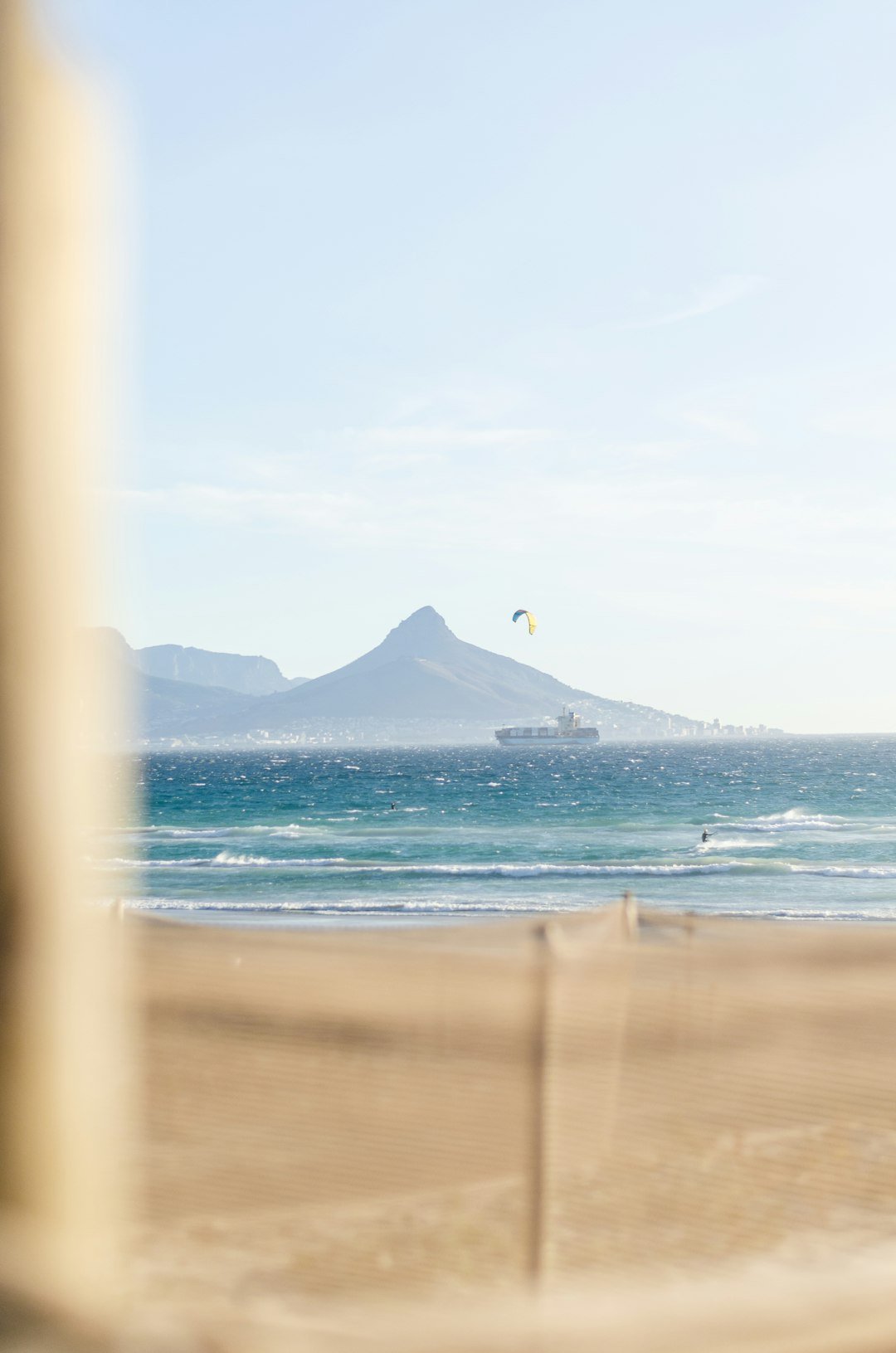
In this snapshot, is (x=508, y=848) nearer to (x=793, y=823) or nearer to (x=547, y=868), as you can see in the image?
(x=547, y=868)

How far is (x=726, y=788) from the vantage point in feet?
241

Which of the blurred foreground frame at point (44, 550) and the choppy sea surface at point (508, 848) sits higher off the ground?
the blurred foreground frame at point (44, 550)

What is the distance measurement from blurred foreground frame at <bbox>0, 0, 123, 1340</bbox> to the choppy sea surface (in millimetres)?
663

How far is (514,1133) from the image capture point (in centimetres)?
330

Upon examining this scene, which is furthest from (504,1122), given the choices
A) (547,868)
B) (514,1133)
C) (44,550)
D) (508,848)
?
(508,848)

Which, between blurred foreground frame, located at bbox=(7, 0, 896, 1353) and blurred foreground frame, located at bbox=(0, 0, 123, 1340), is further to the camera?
blurred foreground frame, located at bbox=(7, 0, 896, 1353)

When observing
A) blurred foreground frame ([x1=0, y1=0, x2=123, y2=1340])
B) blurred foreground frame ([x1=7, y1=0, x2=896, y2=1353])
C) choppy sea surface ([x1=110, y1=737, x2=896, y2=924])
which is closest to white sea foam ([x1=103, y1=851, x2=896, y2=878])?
choppy sea surface ([x1=110, y1=737, x2=896, y2=924])

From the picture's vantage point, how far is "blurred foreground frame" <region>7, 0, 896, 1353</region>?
2854mm

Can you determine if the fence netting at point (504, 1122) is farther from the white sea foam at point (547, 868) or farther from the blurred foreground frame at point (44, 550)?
the white sea foam at point (547, 868)

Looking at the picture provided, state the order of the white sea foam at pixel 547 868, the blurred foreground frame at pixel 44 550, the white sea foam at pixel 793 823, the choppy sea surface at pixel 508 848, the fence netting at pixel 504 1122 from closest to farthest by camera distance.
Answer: the blurred foreground frame at pixel 44 550, the fence netting at pixel 504 1122, the choppy sea surface at pixel 508 848, the white sea foam at pixel 547 868, the white sea foam at pixel 793 823

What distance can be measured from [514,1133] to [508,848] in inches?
1429

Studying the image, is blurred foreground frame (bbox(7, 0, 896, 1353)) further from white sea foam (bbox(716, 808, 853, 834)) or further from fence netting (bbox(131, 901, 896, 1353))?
white sea foam (bbox(716, 808, 853, 834))

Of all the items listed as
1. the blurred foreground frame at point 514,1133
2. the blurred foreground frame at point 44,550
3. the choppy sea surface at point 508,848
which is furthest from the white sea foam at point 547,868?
the blurred foreground frame at point 44,550

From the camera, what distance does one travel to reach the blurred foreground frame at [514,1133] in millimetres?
2854
